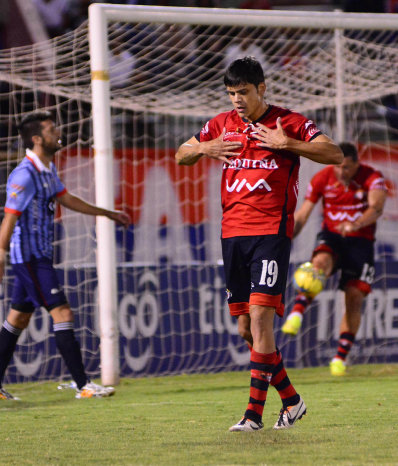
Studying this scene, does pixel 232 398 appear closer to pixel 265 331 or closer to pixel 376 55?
pixel 265 331

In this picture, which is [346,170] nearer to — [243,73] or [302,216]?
[302,216]

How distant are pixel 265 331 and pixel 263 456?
84cm

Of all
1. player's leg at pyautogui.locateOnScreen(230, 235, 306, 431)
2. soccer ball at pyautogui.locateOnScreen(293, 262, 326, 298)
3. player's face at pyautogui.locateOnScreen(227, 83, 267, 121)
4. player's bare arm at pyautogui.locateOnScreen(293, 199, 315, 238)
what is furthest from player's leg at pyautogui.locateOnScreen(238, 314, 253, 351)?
soccer ball at pyautogui.locateOnScreen(293, 262, 326, 298)

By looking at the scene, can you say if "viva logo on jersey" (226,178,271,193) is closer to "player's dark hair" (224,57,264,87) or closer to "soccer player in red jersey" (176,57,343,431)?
"soccer player in red jersey" (176,57,343,431)

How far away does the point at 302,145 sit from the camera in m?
4.41

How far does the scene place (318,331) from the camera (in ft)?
28.9

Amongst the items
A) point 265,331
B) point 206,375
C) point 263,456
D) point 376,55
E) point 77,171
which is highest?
point 376,55

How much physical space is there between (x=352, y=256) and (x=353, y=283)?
0.80 ft

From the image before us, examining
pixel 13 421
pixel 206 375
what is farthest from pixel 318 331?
pixel 13 421

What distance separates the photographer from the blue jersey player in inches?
246

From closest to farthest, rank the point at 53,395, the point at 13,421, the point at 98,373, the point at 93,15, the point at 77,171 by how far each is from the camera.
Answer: the point at 13,421, the point at 53,395, the point at 93,15, the point at 98,373, the point at 77,171

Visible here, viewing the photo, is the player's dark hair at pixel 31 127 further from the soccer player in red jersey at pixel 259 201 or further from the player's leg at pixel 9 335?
the soccer player in red jersey at pixel 259 201

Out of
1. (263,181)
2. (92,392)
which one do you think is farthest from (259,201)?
(92,392)

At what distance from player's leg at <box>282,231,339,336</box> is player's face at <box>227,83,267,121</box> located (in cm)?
332
